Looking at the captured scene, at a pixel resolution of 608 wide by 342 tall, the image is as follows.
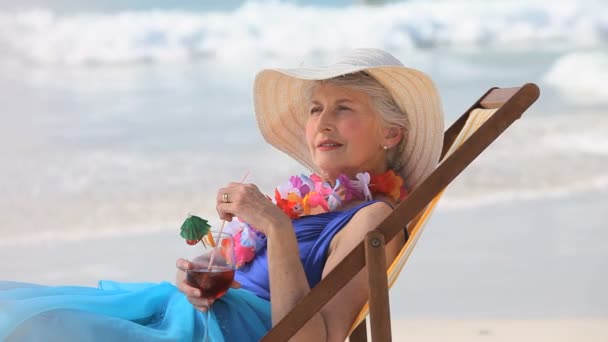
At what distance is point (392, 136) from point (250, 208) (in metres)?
0.64

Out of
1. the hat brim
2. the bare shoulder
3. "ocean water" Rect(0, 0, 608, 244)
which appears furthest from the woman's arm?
"ocean water" Rect(0, 0, 608, 244)

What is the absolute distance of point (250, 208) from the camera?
254 centimetres

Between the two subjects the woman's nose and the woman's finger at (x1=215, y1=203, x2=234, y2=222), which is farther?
the woman's nose

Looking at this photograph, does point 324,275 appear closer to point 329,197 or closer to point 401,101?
point 329,197

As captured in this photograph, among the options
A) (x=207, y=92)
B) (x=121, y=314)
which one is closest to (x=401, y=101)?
(x=121, y=314)

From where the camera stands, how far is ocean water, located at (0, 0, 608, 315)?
9984 mm

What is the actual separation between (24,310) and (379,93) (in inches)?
45.9

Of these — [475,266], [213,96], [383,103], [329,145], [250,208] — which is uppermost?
[213,96]

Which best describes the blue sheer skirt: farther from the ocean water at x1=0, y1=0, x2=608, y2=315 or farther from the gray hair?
the ocean water at x1=0, y1=0, x2=608, y2=315

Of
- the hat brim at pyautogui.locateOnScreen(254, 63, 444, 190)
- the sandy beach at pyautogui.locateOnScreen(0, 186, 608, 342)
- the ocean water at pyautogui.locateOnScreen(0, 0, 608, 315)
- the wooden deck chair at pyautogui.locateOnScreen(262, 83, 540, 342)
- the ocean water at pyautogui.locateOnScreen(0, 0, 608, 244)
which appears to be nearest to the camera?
the wooden deck chair at pyautogui.locateOnScreen(262, 83, 540, 342)

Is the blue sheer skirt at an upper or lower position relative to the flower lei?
lower

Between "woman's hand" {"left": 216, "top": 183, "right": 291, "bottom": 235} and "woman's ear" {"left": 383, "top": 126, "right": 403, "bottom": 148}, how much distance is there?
546mm

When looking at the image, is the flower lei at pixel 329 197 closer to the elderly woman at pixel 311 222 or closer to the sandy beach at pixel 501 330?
the elderly woman at pixel 311 222

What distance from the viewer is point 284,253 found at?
251 cm
